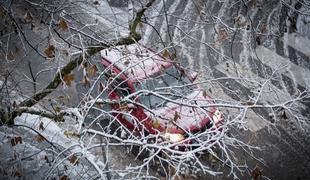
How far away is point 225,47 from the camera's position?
42.8ft

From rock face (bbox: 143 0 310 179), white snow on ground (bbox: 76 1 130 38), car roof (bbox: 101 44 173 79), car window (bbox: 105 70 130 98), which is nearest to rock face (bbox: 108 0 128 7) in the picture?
white snow on ground (bbox: 76 1 130 38)

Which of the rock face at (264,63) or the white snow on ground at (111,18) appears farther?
the white snow on ground at (111,18)

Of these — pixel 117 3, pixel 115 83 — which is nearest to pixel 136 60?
pixel 115 83

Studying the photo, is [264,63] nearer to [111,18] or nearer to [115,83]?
[115,83]

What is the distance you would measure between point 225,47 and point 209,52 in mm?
724

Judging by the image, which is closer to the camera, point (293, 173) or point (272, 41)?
point (293, 173)

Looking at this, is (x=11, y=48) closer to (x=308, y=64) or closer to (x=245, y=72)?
(x=245, y=72)

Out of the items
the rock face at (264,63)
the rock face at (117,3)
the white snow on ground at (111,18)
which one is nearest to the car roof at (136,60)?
the rock face at (264,63)

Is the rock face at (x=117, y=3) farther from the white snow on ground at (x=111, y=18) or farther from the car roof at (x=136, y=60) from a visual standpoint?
the car roof at (x=136, y=60)

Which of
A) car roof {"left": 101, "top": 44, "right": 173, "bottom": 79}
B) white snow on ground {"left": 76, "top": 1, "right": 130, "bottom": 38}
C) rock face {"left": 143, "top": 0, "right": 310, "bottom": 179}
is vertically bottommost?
rock face {"left": 143, "top": 0, "right": 310, "bottom": 179}

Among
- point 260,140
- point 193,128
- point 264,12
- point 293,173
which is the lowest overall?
point 293,173

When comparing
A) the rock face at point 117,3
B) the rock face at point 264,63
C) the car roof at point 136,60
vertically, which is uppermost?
the rock face at point 117,3

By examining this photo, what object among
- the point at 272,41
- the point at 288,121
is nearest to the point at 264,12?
the point at 272,41

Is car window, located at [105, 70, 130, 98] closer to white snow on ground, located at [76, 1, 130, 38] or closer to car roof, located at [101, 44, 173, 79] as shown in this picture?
car roof, located at [101, 44, 173, 79]
